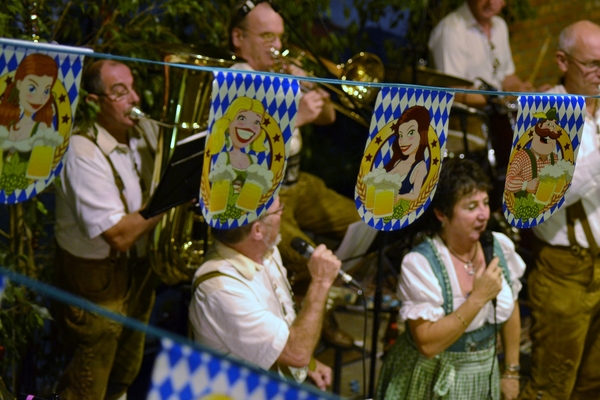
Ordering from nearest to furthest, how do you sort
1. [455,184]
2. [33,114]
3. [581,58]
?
[33,114]
[455,184]
[581,58]

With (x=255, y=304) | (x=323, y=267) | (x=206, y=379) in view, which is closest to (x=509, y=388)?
(x=323, y=267)

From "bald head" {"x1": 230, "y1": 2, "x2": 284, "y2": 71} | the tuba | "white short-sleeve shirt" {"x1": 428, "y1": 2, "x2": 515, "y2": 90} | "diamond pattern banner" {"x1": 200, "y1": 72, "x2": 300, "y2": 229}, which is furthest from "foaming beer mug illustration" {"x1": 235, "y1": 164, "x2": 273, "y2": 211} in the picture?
"white short-sleeve shirt" {"x1": 428, "y1": 2, "x2": 515, "y2": 90}

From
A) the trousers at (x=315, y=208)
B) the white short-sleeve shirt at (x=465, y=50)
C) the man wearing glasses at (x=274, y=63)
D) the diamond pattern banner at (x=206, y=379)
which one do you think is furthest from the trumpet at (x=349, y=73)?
the diamond pattern banner at (x=206, y=379)

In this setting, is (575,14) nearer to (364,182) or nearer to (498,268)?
(498,268)

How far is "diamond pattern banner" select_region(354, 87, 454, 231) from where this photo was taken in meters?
2.39

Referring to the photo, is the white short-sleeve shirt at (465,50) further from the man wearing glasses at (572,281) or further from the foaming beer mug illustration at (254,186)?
the foaming beer mug illustration at (254,186)

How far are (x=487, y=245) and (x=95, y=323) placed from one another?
147cm

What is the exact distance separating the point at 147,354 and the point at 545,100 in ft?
6.88

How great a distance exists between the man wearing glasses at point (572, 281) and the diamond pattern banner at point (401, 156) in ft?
3.65

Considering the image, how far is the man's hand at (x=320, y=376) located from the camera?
298cm

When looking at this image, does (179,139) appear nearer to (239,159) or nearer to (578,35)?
(239,159)

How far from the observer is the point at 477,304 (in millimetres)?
2812

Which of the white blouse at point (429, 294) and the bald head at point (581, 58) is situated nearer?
the white blouse at point (429, 294)

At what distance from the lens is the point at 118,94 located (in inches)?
124
